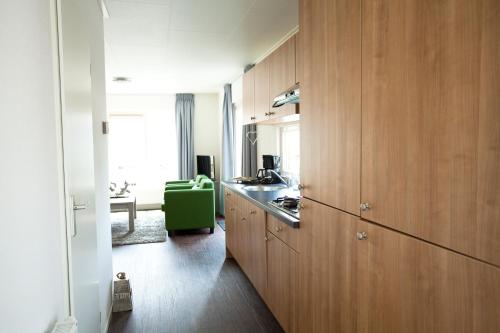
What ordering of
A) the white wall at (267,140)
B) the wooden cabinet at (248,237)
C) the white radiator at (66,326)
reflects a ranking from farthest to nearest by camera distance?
1. the white wall at (267,140)
2. the wooden cabinet at (248,237)
3. the white radiator at (66,326)

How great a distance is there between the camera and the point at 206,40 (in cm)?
371

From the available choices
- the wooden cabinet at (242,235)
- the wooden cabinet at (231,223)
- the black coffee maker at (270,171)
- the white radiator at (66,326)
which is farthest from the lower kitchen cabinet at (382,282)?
the black coffee maker at (270,171)

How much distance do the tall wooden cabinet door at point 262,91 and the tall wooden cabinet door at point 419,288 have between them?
6.64 ft

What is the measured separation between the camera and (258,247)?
273 centimetres

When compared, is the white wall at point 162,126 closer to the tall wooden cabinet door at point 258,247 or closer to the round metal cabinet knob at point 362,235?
the tall wooden cabinet door at point 258,247

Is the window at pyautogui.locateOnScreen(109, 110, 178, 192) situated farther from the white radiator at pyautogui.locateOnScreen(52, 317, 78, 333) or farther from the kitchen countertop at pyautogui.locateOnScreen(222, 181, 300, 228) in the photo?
the white radiator at pyautogui.locateOnScreen(52, 317, 78, 333)

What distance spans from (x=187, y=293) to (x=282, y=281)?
123 centimetres

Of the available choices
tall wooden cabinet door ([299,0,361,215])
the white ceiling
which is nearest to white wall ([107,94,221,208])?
the white ceiling

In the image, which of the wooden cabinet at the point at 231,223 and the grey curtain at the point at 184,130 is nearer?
the wooden cabinet at the point at 231,223

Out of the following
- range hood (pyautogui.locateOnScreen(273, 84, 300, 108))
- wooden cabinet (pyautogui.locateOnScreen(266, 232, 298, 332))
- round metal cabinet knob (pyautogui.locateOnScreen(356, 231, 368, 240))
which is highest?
range hood (pyautogui.locateOnScreen(273, 84, 300, 108))

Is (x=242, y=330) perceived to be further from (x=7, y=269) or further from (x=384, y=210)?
(x=7, y=269)

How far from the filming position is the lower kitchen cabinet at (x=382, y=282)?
85 cm

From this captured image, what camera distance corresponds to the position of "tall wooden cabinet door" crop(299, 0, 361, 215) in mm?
1333

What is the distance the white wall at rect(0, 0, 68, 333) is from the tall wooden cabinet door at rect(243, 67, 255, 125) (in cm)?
243
